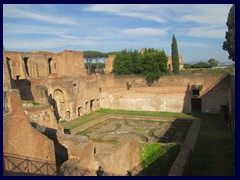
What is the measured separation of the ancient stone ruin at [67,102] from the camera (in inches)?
344

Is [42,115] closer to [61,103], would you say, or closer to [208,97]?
[61,103]

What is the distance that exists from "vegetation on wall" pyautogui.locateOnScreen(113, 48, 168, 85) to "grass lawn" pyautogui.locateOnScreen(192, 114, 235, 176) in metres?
9.13

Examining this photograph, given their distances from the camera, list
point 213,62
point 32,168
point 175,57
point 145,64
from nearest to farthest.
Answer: point 32,168 → point 145,64 → point 175,57 → point 213,62

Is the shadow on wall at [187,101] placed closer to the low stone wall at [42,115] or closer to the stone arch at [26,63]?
the low stone wall at [42,115]

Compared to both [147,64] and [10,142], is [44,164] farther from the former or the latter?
[147,64]

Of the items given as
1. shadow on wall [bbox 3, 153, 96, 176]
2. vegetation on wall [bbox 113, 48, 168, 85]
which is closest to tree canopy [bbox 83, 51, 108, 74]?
vegetation on wall [bbox 113, 48, 168, 85]

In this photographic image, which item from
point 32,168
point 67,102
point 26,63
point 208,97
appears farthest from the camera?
point 26,63

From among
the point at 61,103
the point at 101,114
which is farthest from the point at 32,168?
the point at 101,114

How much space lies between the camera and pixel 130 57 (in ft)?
119

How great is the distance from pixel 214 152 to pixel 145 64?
58.9 ft

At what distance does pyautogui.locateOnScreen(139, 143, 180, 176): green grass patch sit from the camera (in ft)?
35.7

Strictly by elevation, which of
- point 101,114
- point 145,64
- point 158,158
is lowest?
point 158,158

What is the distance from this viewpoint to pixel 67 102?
2300 cm

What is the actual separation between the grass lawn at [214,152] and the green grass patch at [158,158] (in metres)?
1.22
